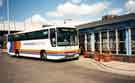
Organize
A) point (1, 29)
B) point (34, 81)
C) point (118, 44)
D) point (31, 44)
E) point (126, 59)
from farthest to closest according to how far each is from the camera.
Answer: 1. point (1, 29)
2. point (31, 44)
3. point (118, 44)
4. point (126, 59)
5. point (34, 81)

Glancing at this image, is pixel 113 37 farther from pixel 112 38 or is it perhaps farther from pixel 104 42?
pixel 104 42

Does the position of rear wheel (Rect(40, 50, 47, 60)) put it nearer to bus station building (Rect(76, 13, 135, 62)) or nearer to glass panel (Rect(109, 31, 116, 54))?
bus station building (Rect(76, 13, 135, 62))

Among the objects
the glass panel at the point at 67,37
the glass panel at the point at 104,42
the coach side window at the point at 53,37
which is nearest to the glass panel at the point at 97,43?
the glass panel at the point at 104,42

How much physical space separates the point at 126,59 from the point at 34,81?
9708 millimetres

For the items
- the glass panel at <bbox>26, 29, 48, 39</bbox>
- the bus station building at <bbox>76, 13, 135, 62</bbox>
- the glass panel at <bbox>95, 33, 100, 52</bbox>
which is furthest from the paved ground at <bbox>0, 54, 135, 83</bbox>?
the glass panel at <bbox>95, 33, 100, 52</bbox>

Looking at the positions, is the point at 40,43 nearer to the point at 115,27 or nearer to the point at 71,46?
the point at 71,46

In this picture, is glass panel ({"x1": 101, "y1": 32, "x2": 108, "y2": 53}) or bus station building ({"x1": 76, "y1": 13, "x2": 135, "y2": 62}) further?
glass panel ({"x1": 101, "y1": 32, "x2": 108, "y2": 53})

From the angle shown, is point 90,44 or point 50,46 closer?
point 50,46

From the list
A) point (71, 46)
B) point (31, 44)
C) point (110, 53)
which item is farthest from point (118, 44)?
point (31, 44)

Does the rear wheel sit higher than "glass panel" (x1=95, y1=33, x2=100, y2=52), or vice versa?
"glass panel" (x1=95, y1=33, x2=100, y2=52)

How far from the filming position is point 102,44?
2178 cm

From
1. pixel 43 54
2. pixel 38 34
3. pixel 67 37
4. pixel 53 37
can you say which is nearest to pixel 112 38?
pixel 67 37

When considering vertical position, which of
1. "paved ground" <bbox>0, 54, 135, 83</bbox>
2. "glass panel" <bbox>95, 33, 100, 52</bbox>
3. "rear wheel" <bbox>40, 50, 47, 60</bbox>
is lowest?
"paved ground" <bbox>0, 54, 135, 83</bbox>

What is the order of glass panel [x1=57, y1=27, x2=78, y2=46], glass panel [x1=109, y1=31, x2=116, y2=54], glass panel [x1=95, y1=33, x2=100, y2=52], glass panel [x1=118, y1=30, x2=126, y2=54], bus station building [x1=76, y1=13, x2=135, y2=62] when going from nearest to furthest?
1. bus station building [x1=76, y1=13, x2=135, y2=62]
2. glass panel [x1=118, y1=30, x2=126, y2=54]
3. glass panel [x1=57, y1=27, x2=78, y2=46]
4. glass panel [x1=109, y1=31, x2=116, y2=54]
5. glass panel [x1=95, y1=33, x2=100, y2=52]
